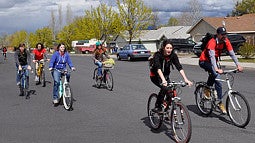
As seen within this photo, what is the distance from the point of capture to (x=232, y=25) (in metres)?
48.2

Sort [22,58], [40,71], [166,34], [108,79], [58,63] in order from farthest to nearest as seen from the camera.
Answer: [166,34] < [40,71] < [108,79] < [22,58] < [58,63]

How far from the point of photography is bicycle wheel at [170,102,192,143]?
5.40 meters

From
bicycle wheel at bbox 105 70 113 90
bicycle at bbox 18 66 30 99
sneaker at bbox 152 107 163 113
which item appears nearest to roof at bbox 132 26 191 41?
bicycle wheel at bbox 105 70 113 90

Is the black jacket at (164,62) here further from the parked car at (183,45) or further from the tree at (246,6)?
the tree at (246,6)

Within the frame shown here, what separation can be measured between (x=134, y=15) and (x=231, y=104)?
4772 centimetres

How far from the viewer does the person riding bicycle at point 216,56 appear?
6.81 metres

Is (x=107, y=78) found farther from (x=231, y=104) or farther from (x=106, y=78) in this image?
(x=231, y=104)

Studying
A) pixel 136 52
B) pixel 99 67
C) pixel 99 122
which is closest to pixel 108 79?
pixel 99 67

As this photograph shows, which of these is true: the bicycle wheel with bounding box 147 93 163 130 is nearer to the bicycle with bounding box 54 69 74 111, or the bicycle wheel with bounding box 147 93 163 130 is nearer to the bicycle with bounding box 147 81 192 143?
the bicycle with bounding box 147 81 192 143

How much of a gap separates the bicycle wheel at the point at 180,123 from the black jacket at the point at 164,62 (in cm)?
80

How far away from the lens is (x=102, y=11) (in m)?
61.0

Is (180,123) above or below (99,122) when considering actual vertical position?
above

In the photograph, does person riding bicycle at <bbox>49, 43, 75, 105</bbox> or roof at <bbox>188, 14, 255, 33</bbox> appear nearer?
person riding bicycle at <bbox>49, 43, 75, 105</bbox>

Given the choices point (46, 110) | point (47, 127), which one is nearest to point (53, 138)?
point (47, 127)
